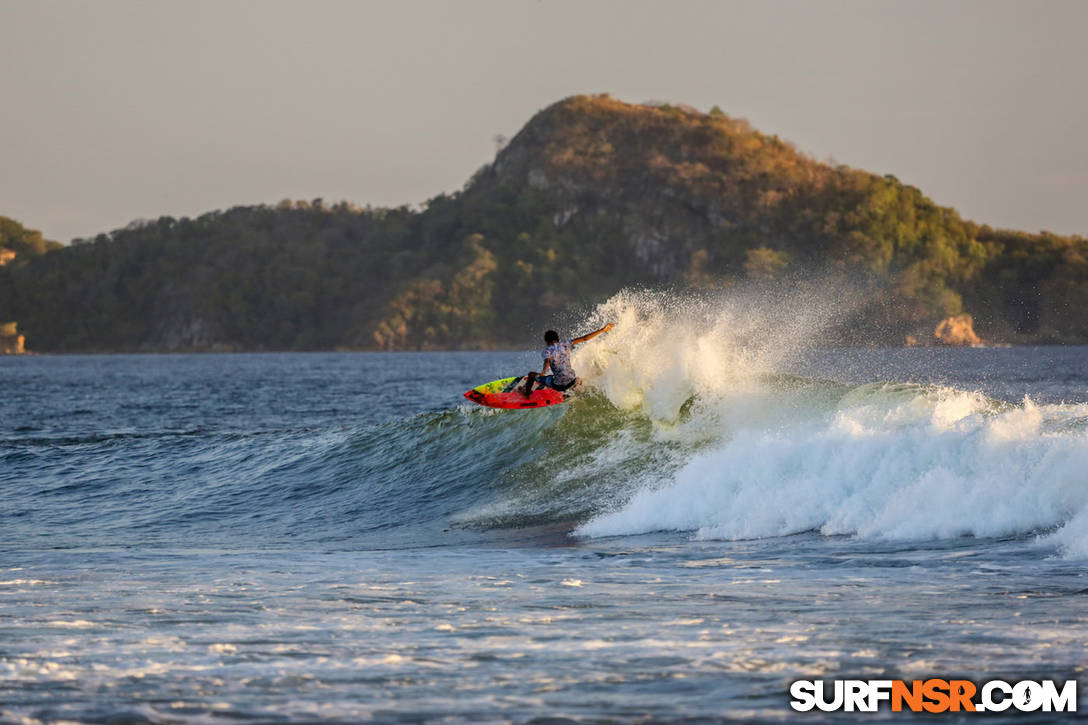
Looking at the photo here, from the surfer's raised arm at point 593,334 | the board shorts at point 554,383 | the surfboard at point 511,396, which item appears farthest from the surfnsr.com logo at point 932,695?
the surfboard at point 511,396

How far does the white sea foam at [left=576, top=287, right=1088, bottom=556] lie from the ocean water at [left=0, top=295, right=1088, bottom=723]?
0.04 m

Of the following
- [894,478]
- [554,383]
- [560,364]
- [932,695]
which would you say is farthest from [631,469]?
[932,695]

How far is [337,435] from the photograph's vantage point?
28.9 meters

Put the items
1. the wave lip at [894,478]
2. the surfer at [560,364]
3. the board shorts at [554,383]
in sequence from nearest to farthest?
the wave lip at [894,478] < the surfer at [560,364] < the board shorts at [554,383]

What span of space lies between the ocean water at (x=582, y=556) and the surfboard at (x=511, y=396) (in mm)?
292

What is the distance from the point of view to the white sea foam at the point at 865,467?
14266mm

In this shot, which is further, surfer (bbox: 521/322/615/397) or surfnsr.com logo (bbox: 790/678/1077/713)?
surfer (bbox: 521/322/615/397)

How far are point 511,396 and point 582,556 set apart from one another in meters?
10.8

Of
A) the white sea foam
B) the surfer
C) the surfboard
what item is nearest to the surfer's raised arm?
the surfer

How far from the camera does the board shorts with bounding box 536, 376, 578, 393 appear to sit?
24000 mm

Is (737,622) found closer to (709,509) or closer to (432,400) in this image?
(709,509)

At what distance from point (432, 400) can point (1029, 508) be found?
4609cm

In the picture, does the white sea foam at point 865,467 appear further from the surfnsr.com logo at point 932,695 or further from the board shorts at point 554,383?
the surfnsr.com logo at point 932,695

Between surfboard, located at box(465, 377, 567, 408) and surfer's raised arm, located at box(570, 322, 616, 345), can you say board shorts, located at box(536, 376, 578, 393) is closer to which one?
surfboard, located at box(465, 377, 567, 408)
